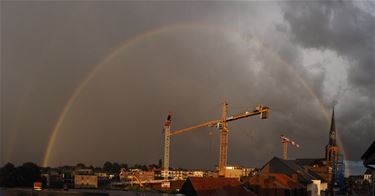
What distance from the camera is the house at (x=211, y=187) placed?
73688 millimetres

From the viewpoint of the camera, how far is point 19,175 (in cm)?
18512

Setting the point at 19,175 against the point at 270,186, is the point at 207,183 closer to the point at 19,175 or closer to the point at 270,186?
the point at 270,186

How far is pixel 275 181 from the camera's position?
3511 inches

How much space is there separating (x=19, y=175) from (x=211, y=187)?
133821 millimetres

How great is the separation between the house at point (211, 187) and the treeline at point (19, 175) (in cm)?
12399

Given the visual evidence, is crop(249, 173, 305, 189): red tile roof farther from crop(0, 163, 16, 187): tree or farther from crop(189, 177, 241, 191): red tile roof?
crop(0, 163, 16, 187): tree

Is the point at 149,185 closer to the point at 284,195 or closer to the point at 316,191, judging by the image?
the point at 316,191

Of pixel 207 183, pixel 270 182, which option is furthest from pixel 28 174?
pixel 207 183

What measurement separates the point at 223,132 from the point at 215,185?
85.0 metres

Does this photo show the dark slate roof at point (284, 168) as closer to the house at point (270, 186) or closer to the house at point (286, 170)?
the house at point (286, 170)

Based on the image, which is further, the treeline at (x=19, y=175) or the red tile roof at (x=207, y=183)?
the treeline at (x=19, y=175)

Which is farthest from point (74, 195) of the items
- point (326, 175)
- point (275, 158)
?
point (326, 175)

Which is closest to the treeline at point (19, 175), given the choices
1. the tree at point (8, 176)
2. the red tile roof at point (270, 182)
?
the tree at point (8, 176)

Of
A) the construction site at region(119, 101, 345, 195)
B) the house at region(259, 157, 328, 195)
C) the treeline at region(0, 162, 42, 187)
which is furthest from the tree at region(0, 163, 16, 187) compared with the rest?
the house at region(259, 157, 328, 195)
